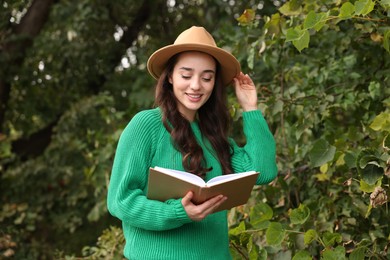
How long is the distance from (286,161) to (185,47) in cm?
159

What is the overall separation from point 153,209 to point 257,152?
1.60 ft

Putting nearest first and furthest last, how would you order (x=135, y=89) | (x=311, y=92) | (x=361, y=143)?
1. (x=361, y=143)
2. (x=311, y=92)
3. (x=135, y=89)

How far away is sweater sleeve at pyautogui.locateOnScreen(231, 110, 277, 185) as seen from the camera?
2.52m

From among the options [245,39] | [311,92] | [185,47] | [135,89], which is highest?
[185,47]

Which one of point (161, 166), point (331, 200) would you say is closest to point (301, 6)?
point (331, 200)

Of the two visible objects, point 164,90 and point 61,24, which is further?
point 61,24

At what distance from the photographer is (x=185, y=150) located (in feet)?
7.72

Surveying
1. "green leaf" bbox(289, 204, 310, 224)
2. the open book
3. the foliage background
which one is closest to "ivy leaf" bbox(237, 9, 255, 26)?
the foliage background

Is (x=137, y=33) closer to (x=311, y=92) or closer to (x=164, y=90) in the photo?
(x=311, y=92)

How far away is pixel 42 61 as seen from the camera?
20.5 ft

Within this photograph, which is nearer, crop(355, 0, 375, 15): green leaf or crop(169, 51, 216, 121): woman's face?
crop(169, 51, 216, 121): woman's face

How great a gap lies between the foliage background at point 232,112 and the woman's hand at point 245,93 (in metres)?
0.25

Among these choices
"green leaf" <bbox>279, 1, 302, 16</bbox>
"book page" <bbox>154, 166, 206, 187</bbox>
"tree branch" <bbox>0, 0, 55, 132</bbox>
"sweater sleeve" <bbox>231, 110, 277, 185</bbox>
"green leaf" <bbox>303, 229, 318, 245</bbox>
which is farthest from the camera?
"tree branch" <bbox>0, 0, 55, 132</bbox>

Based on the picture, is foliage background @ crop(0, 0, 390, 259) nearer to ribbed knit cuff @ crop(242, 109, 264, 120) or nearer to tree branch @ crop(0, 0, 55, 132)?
tree branch @ crop(0, 0, 55, 132)
